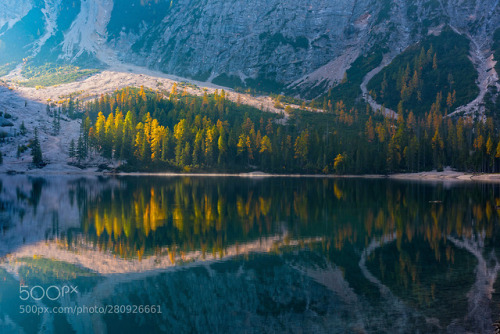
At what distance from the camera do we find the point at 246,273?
2291 centimetres

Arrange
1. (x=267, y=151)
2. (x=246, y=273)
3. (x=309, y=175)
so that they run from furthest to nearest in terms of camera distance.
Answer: (x=267, y=151) → (x=309, y=175) → (x=246, y=273)

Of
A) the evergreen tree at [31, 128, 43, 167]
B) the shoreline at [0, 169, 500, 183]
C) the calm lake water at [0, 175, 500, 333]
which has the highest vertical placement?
the evergreen tree at [31, 128, 43, 167]

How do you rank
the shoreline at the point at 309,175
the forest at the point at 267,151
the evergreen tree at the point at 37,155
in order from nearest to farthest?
1. the shoreline at the point at 309,175
2. the evergreen tree at the point at 37,155
3. the forest at the point at 267,151

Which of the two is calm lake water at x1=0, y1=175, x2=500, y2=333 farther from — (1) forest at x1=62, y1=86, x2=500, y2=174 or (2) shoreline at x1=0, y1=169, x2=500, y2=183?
(1) forest at x1=62, y1=86, x2=500, y2=174

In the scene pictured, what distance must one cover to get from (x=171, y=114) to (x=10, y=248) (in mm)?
160368

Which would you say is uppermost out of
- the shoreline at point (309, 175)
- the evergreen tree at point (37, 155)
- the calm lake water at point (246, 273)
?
the evergreen tree at point (37, 155)

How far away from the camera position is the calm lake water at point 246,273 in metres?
16.9

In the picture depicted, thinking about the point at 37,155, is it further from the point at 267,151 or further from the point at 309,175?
the point at 309,175

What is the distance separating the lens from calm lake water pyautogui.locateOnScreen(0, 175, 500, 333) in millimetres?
16891

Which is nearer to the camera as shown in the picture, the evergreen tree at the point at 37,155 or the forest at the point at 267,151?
the evergreen tree at the point at 37,155

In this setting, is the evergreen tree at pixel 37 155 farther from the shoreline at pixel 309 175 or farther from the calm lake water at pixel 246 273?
the calm lake water at pixel 246 273

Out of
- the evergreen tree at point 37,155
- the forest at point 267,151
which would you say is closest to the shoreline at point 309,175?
the forest at point 267,151

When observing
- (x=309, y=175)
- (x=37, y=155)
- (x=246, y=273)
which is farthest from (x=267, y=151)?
(x=246, y=273)

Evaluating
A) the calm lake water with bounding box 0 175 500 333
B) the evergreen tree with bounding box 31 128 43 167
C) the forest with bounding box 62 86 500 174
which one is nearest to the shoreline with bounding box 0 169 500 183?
the forest with bounding box 62 86 500 174
